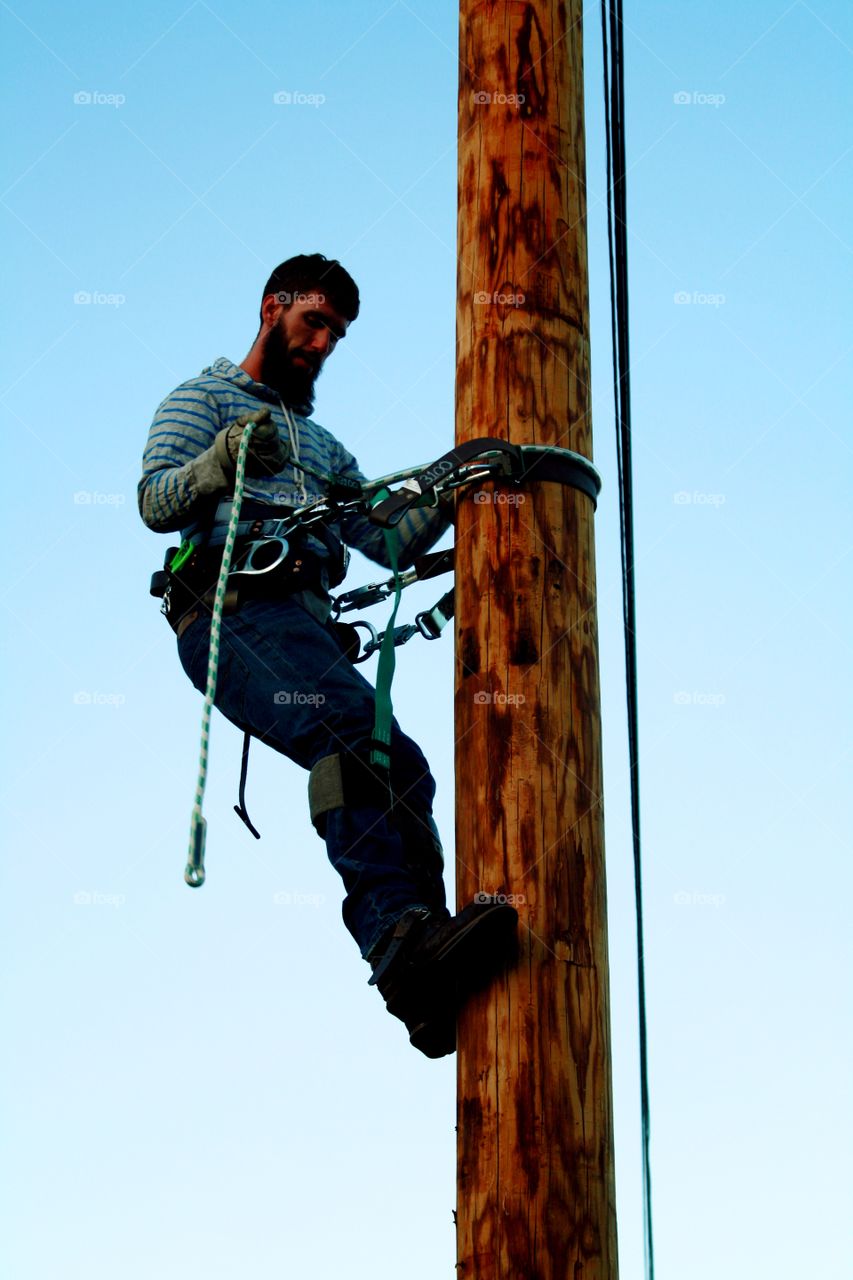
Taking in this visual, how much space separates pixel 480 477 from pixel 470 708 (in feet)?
1.53

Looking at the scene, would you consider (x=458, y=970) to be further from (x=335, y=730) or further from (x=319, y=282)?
(x=319, y=282)

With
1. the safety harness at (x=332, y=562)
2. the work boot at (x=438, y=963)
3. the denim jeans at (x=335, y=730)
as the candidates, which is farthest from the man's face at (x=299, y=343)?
the work boot at (x=438, y=963)

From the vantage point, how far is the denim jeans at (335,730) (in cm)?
309

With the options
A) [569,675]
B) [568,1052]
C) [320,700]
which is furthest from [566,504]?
[568,1052]

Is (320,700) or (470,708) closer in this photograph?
(470,708)

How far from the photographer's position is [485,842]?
2.83 meters

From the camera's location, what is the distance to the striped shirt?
3680 mm

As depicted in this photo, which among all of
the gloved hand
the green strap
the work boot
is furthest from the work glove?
the work boot

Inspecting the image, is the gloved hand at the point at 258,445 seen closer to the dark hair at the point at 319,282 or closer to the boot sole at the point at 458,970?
the dark hair at the point at 319,282

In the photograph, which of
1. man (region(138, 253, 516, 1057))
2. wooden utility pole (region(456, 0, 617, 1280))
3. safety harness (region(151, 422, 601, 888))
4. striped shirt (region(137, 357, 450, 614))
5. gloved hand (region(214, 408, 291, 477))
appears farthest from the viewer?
striped shirt (region(137, 357, 450, 614))

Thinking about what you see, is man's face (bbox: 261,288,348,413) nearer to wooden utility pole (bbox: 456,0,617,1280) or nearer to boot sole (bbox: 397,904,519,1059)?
wooden utility pole (bbox: 456,0,617,1280)

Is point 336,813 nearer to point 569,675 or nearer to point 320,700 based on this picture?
point 320,700

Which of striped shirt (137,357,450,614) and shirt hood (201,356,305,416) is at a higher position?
shirt hood (201,356,305,416)

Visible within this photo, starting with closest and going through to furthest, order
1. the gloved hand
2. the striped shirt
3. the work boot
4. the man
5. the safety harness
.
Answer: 1. the work boot
2. the man
3. the safety harness
4. the gloved hand
5. the striped shirt
